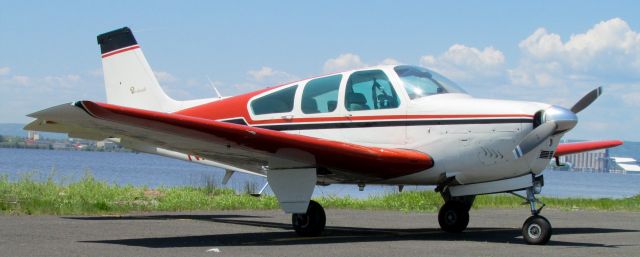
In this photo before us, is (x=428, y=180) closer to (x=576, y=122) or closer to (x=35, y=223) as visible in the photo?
(x=576, y=122)

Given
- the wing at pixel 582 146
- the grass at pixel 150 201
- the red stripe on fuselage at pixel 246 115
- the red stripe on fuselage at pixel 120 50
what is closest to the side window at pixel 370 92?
the red stripe on fuselage at pixel 246 115

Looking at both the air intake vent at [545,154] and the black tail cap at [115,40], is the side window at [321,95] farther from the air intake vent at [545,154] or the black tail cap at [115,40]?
the black tail cap at [115,40]

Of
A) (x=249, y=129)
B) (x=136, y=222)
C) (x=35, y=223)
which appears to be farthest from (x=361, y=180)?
(x=35, y=223)

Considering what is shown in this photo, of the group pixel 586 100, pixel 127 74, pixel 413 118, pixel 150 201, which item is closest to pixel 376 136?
pixel 413 118

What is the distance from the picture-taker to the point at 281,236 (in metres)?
11.5

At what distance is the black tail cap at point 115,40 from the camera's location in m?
14.5

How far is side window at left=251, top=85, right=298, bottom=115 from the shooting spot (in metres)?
12.0

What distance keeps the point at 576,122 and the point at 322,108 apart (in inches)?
128

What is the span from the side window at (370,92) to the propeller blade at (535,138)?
1616mm

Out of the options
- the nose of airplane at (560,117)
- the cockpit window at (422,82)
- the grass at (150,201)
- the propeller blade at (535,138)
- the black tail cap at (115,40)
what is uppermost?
the black tail cap at (115,40)

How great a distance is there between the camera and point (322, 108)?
38.2 feet

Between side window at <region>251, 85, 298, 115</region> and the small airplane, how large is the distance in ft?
0.05

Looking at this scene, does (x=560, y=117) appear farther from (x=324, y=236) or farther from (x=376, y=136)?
(x=324, y=236)

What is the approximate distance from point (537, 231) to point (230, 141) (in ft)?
12.1
